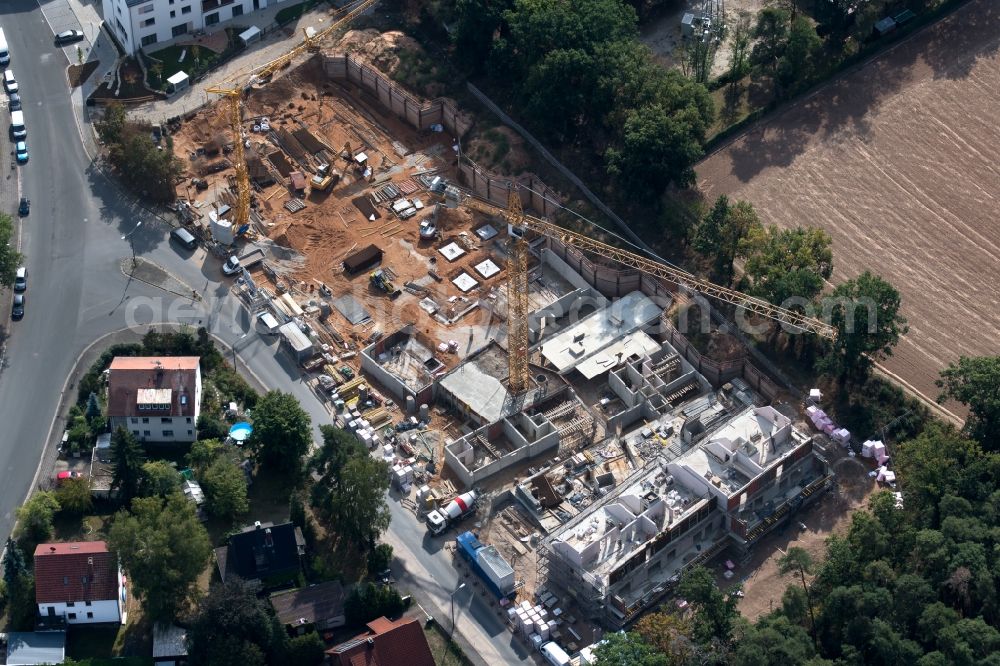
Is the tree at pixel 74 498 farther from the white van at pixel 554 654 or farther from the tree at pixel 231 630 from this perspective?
the white van at pixel 554 654

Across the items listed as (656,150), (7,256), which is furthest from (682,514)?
(7,256)

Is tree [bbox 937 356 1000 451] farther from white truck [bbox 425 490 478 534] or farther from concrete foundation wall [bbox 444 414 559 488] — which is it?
white truck [bbox 425 490 478 534]

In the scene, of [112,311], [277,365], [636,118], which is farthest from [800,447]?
[112,311]

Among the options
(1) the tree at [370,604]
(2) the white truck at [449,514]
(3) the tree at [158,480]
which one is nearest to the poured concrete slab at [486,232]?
(2) the white truck at [449,514]

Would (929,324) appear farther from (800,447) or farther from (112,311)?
(112,311)

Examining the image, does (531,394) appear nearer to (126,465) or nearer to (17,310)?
(126,465)

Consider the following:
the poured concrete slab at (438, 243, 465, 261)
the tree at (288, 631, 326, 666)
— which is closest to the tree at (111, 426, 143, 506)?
the tree at (288, 631, 326, 666)
